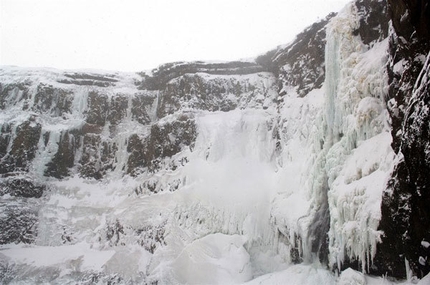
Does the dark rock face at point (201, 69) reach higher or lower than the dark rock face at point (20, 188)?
higher

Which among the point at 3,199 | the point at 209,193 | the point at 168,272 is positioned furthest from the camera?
the point at 3,199

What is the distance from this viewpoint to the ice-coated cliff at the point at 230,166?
41.6 feet

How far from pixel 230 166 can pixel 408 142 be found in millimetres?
16907

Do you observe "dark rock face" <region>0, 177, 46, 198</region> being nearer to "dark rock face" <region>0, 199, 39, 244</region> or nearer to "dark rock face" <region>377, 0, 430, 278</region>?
"dark rock face" <region>0, 199, 39, 244</region>

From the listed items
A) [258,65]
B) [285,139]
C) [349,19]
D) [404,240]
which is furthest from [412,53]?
[258,65]

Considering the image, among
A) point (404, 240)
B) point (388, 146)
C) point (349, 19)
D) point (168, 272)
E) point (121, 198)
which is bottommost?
point (168, 272)

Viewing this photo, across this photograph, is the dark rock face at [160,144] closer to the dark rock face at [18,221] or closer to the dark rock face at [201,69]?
the dark rock face at [201,69]

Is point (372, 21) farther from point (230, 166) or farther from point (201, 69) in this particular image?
point (201, 69)

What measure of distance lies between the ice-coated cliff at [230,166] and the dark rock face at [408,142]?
5cm

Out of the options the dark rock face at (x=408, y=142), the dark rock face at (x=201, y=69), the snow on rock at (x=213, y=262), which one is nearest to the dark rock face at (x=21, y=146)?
the dark rock face at (x=201, y=69)

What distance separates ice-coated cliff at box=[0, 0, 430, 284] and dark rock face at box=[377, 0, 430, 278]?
5 centimetres

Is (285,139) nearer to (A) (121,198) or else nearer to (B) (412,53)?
(A) (121,198)

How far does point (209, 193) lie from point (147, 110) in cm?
1177

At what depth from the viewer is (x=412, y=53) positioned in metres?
10.1
